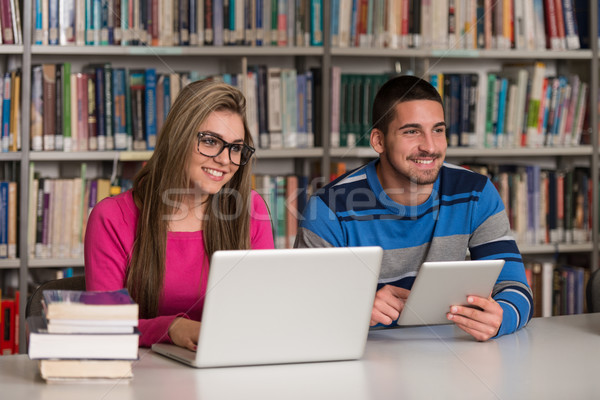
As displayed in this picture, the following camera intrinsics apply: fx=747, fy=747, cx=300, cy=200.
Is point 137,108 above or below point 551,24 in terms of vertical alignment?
below

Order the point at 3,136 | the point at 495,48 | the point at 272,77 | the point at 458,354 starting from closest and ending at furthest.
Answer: the point at 458,354
the point at 3,136
the point at 272,77
the point at 495,48

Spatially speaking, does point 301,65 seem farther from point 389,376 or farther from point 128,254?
point 389,376

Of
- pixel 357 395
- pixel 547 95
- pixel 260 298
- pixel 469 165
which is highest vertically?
pixel 547 95

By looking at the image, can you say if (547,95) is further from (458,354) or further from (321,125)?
(458,354)

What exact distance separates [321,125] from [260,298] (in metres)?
1.80

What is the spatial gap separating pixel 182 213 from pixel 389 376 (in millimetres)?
715

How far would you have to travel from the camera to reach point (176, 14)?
2.84 m

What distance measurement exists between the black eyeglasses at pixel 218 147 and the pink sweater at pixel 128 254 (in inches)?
5.9

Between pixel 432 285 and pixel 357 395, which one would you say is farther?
pixel 432 285

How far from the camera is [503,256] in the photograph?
6.07ft

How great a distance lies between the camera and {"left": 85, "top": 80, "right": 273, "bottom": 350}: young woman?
1681 mm

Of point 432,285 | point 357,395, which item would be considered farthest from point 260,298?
point 432,285

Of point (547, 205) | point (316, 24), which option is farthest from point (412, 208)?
point (547, 205)

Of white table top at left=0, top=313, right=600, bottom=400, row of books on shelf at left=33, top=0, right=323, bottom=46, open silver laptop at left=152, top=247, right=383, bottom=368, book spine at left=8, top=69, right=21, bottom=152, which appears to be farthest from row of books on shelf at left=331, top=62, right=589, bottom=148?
open silver laptop at left=152, top=247, right=383, bottom=368
